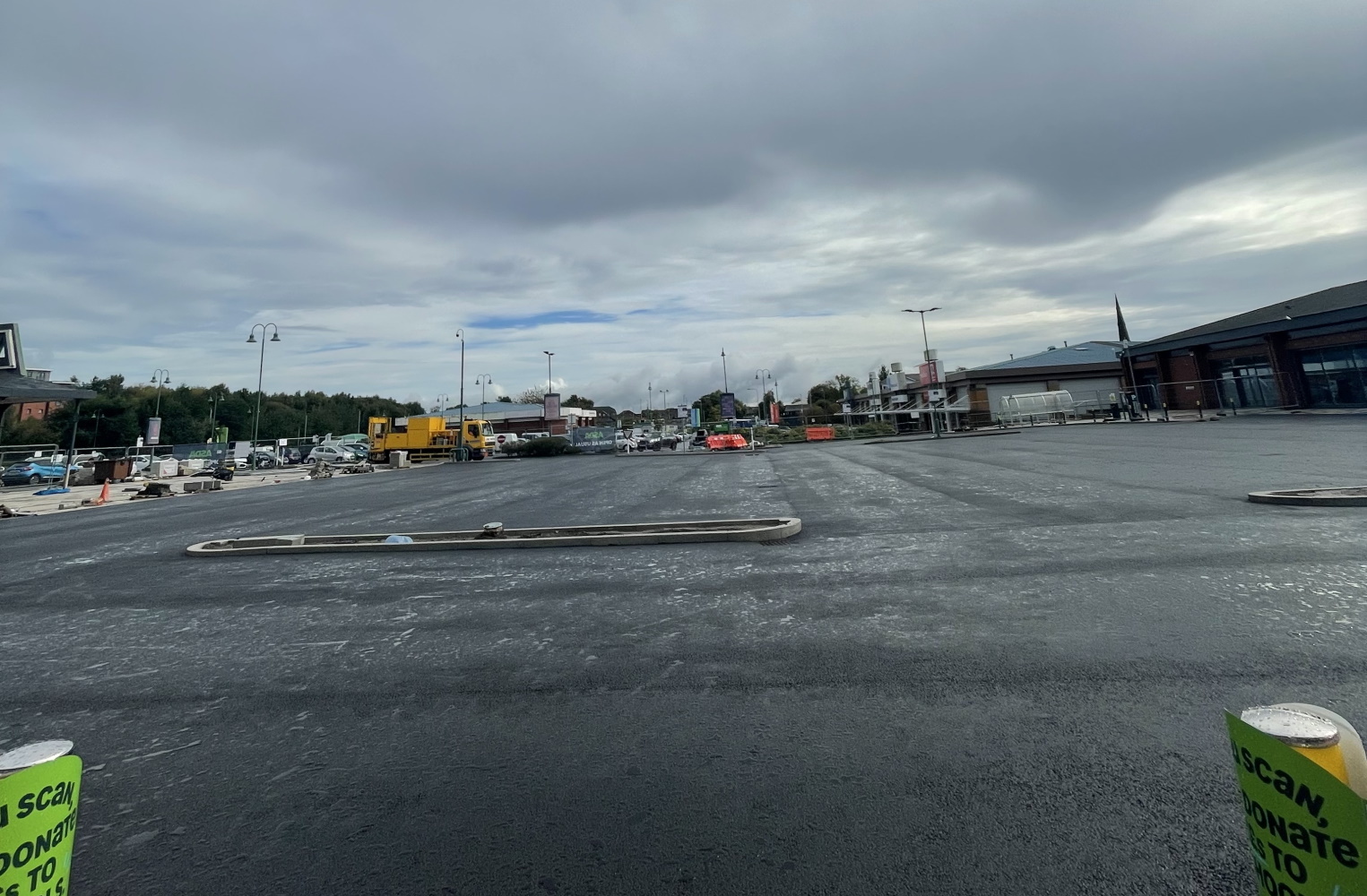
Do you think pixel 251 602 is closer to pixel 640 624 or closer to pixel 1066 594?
pixel 640 624

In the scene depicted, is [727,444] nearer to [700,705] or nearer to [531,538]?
[531,538]

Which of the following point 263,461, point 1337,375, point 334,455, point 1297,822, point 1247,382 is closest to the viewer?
point 1297,822

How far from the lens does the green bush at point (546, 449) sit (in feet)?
157

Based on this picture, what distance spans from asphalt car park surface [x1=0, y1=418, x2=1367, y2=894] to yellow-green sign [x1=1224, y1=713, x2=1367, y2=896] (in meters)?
0.87

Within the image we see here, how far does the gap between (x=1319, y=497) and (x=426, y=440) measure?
45.9 metres

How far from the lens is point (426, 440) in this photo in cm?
4491

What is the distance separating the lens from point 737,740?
3.20 meters

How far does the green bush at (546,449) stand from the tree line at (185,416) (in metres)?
27.1

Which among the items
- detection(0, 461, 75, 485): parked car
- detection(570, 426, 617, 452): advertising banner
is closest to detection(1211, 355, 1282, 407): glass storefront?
detection(570, 426, 617, 452): advertising banner

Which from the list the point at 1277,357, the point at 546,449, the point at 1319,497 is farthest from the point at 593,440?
the point at 1319,497

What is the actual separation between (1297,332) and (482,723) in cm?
4642

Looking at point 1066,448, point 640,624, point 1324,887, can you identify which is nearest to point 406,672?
point 640,624

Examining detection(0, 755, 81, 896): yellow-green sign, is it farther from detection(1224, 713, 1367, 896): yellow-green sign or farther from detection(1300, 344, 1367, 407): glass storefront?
detection(1300, 344, 1367, 407): glass storefront

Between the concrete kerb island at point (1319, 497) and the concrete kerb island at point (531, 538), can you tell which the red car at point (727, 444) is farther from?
the concrete kerb island at point (1319, 497)
